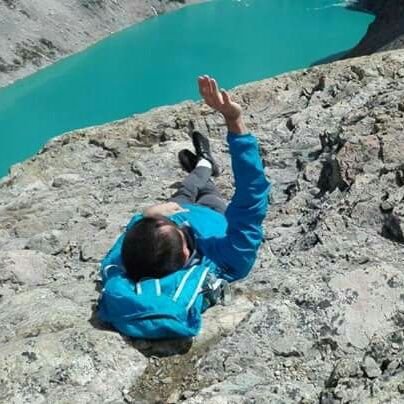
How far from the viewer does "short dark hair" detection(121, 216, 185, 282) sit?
4.43 meters

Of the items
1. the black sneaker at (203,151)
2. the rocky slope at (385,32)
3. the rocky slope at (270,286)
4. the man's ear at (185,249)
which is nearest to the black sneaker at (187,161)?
the black sneaker at (203,151)

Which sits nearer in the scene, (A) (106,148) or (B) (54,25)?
(A) (106,148)

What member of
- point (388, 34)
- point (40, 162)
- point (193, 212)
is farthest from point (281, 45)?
point (193, 212)

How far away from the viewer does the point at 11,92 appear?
6178 cm

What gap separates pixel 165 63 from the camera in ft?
194

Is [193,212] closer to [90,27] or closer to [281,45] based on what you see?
[281,45]

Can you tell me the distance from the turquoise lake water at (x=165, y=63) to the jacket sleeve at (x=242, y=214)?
3705 centimetres

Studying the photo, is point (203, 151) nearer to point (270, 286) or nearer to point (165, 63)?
point (270, 286)

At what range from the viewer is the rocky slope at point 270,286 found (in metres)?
4.12

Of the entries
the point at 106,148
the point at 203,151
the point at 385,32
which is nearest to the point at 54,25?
the point at 385,32

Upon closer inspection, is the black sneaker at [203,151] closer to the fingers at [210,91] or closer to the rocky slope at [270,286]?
the rocky slope at [270,286]

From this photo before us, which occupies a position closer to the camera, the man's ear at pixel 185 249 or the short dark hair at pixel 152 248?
the short dark hair at pixel 152 248

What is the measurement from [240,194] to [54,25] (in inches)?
3074

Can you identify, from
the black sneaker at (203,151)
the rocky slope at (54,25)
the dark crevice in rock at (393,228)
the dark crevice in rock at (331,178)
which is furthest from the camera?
the rocky slope at (54,25)
